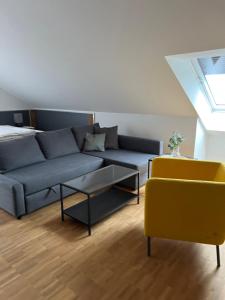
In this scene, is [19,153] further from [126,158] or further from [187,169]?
[187,169]

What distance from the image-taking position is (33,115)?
643cm

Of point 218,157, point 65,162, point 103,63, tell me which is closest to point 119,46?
point 103,63

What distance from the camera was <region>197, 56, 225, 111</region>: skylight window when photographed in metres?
3.03

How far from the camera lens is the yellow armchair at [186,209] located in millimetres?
1612

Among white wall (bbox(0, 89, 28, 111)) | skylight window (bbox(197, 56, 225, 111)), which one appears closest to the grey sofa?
skylight window (bbox(197, 56, 225, 111))

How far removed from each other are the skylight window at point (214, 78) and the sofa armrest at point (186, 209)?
2107mm

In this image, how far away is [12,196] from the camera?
241cm

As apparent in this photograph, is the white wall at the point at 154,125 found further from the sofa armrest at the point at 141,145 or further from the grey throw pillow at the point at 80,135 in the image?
the grey throw pillow at the point at 80,135

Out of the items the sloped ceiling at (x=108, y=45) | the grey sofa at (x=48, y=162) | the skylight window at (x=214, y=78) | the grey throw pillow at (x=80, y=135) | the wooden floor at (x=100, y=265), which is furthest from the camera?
the grey throw pillow at (x=80, y=135)

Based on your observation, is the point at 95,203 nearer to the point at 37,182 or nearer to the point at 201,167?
the point at 37,182

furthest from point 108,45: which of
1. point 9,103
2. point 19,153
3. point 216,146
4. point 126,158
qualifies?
point 9,103

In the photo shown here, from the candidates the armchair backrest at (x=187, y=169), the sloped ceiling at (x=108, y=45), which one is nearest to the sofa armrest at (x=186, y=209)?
the armchair backrest at (x=187, y=169)

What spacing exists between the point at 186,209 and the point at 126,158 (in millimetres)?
1758

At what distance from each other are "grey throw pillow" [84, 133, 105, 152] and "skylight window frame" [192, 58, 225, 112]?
177 cm
